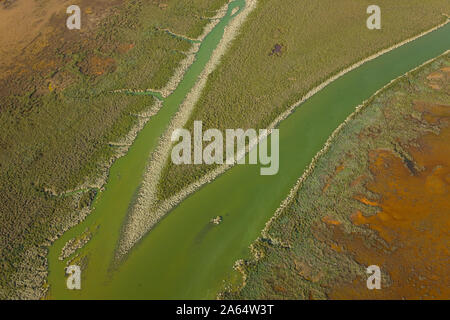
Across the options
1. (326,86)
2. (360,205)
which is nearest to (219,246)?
(360,205)

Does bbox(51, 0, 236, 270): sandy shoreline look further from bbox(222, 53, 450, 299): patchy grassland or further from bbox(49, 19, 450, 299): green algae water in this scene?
bbox(222, 53, 450, 299): patchy grassland

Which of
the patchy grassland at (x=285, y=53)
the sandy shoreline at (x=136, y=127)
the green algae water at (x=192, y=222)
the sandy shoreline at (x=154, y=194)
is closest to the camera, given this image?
the green algae water at (x=192, y=222)

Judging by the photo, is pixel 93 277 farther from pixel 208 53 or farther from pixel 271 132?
pixel 208 53

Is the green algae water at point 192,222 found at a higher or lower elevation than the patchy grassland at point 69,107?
lower

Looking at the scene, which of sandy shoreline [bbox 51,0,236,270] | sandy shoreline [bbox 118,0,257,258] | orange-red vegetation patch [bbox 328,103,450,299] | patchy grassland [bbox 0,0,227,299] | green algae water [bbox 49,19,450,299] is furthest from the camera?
sandy shoreline [bbox 51,0,236,270]

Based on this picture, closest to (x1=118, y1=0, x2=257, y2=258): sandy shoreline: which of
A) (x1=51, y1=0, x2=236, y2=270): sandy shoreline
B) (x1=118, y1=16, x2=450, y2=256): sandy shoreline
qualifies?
(x1=118, y1=16, x2=450, y2=256): sandy shoreline

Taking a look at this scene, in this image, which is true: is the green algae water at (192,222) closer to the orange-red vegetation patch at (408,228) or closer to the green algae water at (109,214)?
the green algae water at (109,214)

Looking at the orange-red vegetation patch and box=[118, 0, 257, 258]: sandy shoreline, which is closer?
the orange-red vegetation patch

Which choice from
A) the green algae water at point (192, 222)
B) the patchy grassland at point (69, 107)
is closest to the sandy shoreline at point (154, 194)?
the green algae water at point (192, 222)
